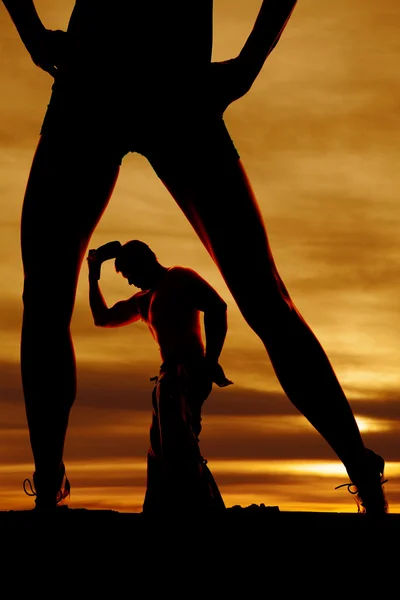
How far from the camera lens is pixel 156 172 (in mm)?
5031

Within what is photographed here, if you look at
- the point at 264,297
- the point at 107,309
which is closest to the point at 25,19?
the point at 107,309

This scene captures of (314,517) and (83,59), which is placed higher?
(83,59)

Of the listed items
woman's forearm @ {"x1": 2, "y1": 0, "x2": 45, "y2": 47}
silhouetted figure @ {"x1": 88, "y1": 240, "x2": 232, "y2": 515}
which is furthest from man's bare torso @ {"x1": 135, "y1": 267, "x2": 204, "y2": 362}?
woman's forearm @ {"x1": 2, "y1": 0, "x2": 45, "y2": 47}

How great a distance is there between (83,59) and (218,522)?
101 inches

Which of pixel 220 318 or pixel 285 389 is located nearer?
pixel 285 389

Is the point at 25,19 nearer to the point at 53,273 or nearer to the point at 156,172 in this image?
the point at 156,172

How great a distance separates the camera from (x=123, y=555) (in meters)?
3.81

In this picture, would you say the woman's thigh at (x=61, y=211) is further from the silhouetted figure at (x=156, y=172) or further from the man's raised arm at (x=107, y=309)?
the man's raised arm at (x=107, y=309)

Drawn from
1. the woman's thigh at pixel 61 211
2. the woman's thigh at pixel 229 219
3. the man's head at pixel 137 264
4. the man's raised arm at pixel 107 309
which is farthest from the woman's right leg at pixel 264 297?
the man's raised arm at pixel 107 309

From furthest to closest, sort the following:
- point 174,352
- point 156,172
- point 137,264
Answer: point 137,264 < point 174,352 < point 156,172

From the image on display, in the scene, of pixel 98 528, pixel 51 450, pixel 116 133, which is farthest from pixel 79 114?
pixel 98 528

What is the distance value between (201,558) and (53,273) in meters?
1.79

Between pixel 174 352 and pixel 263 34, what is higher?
pixel 263 34

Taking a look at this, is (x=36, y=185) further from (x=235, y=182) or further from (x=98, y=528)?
(x=98, y=528)
